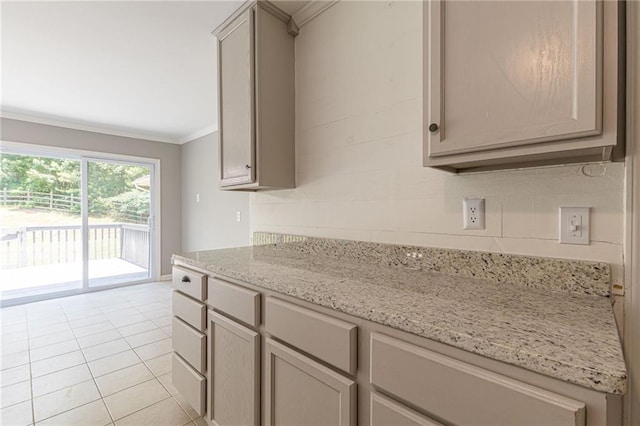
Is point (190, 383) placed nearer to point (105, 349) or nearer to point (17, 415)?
point (17, 415)

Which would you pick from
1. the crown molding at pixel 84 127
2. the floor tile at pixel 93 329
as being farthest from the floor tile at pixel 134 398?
the crown molding at pixel 84 127

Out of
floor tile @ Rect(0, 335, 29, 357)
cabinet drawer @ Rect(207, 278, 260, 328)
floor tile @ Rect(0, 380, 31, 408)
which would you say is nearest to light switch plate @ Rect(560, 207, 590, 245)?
cabinet drawer @ Rect(207, 278, 260, 328)

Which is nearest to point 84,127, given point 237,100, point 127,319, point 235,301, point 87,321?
point 87,321

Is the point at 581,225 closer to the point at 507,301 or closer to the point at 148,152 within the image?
the point at 507,301

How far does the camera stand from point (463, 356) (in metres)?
0.65

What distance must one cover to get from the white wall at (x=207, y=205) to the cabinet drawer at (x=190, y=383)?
194cm

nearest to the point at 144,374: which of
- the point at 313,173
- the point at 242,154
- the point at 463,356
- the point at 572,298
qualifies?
the point at 242,154

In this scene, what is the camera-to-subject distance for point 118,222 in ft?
A: 15.4

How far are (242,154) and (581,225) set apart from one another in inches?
65.9

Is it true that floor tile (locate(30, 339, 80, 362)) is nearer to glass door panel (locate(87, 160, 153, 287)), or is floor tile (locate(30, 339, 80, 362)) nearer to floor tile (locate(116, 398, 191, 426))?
floor tile (locate(116, 398, 191, 426))

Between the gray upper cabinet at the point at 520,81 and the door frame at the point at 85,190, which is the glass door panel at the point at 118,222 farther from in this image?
the gray upper cabinet at the point at 520,81

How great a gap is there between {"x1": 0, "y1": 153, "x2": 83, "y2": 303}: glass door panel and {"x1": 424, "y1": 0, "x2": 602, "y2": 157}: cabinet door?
16.6ft

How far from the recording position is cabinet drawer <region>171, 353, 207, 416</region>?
1.56 meters

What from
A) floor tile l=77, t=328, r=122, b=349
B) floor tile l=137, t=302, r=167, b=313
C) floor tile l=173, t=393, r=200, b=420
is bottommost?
floor tile l=173, t=393, r=200, b=420
